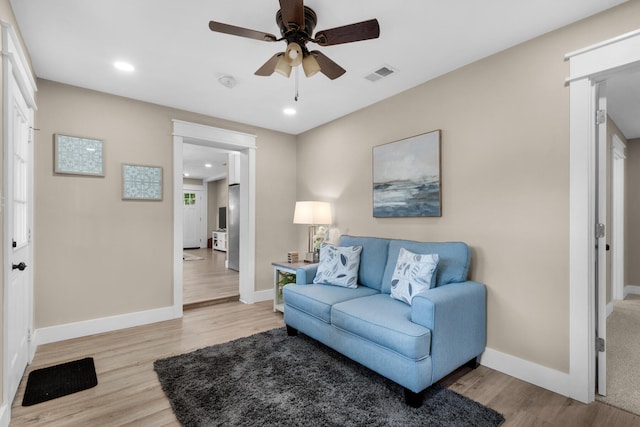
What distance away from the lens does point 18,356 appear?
2264 millimetres

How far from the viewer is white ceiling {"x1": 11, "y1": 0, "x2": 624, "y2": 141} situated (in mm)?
2014

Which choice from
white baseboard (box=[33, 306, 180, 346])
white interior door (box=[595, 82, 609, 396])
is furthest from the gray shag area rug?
white baseboard (box=[33, 306, 180, 346])

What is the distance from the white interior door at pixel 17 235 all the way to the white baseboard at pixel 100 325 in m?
0.35

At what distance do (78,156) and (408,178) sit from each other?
3.34m

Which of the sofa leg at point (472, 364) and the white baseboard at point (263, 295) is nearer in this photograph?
the sofa leg at point (472, 364)

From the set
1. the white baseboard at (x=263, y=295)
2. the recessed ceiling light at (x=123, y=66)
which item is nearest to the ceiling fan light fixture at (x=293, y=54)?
the recessed ceiling light at (x=123, y=66)

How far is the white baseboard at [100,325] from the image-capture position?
3004 mm

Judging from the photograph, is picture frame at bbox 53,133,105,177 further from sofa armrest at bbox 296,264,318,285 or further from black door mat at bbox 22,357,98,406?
sofa armrest at bbox 296,264,318,285

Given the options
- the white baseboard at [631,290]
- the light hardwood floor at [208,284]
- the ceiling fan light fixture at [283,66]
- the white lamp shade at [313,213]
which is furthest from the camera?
the white baseboard at [631,290]

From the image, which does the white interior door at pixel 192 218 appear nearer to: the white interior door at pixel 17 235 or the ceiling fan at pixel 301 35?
the white interior door at pixel 17 235

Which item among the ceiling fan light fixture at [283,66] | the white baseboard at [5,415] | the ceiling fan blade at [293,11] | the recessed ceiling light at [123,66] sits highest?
the recessed ceiling light at [123,66]

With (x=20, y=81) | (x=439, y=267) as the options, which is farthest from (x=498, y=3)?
(x=20, y=81)

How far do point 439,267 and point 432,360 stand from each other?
2.63 ft

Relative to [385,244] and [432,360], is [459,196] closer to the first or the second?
[385,244]
